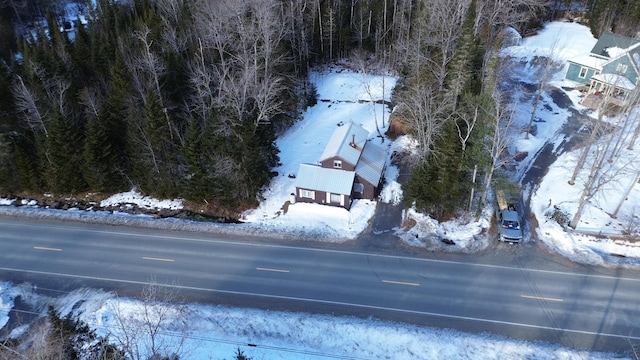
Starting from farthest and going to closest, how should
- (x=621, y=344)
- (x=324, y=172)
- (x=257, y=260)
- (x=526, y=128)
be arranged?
(x=526, y=128), (x=324, y=172), (x=257, y=260), (x=621, y=344)

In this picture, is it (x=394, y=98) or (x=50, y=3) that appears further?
(x=50, y=3)

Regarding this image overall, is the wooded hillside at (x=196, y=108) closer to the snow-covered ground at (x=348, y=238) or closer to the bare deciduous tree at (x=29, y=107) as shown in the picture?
the bare deciduous tree at (x=29, y=107)

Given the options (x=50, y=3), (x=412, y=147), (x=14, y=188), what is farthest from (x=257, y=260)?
(x=50, y=3)

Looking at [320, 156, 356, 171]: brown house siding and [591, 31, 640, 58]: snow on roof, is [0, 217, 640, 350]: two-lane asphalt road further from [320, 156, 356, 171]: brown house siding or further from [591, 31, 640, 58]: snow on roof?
[591, 31, 640, 58]: snow on roof

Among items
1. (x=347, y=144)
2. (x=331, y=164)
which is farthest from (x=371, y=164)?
(x=331, y=164)

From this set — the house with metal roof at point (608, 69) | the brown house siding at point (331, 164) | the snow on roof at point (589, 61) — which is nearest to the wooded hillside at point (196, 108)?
the brown house siding at point (331, 164)

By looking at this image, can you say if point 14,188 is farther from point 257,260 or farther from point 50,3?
point 50,3
